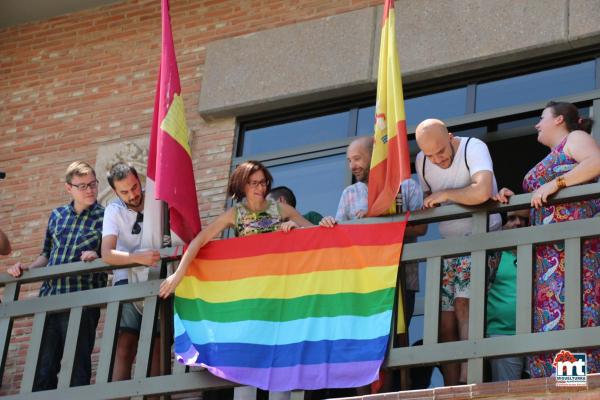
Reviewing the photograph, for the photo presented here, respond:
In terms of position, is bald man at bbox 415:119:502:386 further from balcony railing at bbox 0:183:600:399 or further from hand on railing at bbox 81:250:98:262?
hand on railing at bbox 81:250:98:262

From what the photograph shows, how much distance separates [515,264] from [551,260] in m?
0.61

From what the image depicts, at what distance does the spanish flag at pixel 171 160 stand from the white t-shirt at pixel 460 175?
1.52 m

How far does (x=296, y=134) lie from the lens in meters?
10.5

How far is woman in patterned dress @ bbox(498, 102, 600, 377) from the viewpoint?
7.41 metres

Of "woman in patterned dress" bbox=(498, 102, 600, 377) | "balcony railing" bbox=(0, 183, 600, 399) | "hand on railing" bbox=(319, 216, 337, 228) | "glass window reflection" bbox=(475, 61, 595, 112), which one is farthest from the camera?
"glass window reflection" bbox=(475, 61, 595, 112)

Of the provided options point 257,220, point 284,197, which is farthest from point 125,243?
point 284,197

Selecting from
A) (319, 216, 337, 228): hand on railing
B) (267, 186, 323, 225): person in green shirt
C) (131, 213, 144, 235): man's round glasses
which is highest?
(267, 186, 323, 225): person in green shirt

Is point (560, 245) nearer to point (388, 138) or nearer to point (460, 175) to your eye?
point (460, 175)

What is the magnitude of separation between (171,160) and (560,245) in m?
2.65

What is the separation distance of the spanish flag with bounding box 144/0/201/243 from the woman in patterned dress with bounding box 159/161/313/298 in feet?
1.00

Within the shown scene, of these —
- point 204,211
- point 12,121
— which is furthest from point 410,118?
point 12,121

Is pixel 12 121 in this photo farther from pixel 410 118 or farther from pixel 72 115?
pixel 410 118

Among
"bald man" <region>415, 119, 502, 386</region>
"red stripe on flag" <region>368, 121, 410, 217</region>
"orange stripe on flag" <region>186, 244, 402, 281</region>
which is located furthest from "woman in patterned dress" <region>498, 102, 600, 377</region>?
"orange stripe on flag" <region>186, 244, 402, 281</region>

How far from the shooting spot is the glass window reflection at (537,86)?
9422 mm
